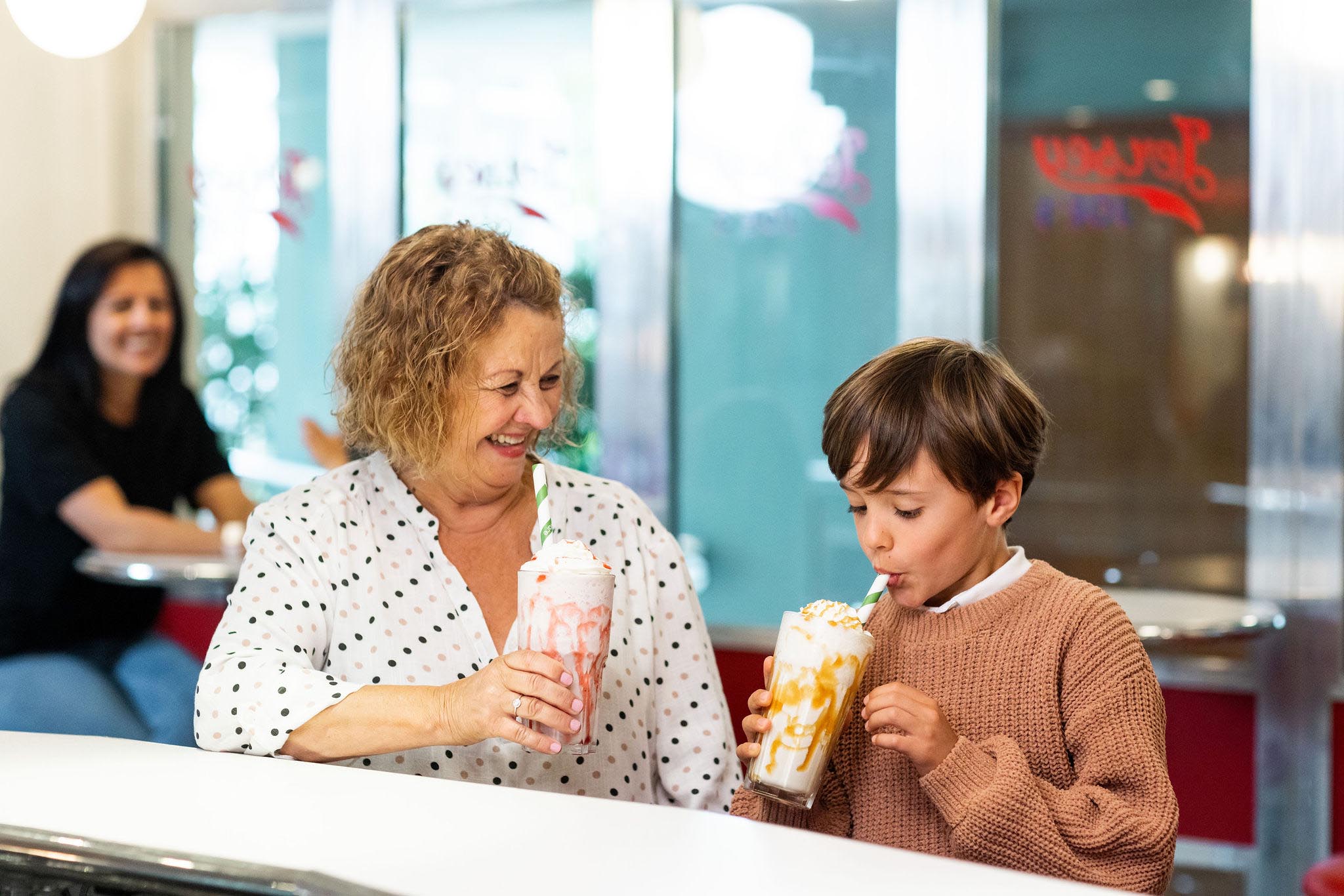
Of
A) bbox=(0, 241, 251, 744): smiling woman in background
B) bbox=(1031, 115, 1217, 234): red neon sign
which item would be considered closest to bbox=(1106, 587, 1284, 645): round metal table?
bbox=(1031, 115, 1217, 234): red neon sign

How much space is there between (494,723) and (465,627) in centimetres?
36

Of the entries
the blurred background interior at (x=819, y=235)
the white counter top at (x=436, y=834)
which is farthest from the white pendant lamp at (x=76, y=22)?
the white counter top at (x=436, y=834)

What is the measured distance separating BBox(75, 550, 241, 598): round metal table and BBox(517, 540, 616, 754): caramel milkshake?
2077mm

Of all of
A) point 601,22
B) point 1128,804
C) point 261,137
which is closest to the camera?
point 1128,804

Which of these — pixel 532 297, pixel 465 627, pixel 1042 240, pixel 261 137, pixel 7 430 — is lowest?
pixel 465 627

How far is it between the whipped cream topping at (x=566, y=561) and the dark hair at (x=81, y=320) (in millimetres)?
2532

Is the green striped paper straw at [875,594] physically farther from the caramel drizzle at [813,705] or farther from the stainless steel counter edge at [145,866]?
the stainless steel counter edge at [145,866]

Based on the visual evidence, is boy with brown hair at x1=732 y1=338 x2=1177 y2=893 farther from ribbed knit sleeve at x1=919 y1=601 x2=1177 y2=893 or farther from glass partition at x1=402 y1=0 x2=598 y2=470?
glass partition at x1=402 y1=0 x2=598 y2=470

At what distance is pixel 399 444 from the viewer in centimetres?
180

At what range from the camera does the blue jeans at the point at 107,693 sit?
3121 mm

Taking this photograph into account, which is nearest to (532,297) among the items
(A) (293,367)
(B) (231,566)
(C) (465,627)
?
(C) (465,627)

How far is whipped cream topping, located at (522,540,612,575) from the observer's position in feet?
4.91

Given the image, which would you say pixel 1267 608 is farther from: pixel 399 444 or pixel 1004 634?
pixel 399 444

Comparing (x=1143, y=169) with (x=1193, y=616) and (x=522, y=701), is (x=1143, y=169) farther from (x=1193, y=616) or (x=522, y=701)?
(x=522, y=701)
